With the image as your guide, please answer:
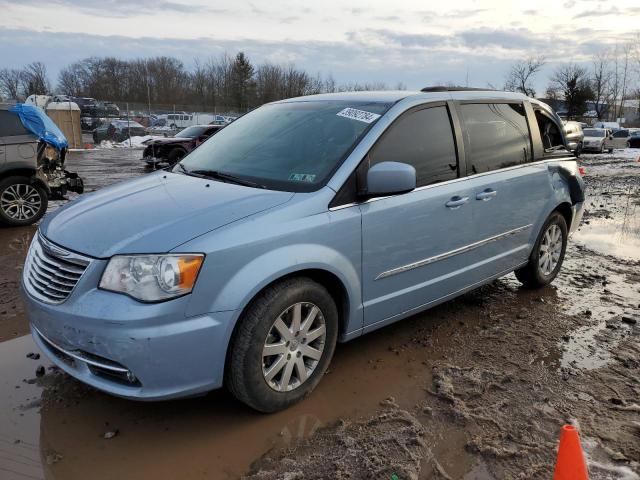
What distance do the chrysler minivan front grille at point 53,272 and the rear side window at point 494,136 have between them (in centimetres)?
282

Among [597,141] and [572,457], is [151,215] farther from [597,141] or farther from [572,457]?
[597,141]

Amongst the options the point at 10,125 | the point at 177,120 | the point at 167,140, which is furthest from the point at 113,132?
the point at 10,125

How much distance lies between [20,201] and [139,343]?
6919 mm

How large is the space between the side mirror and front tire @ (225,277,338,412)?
0.69 metres

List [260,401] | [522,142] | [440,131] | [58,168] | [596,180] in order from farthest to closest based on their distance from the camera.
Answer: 1. [596,180]
2. [58,168]
3. [522,142]
4. [440,131]
5. [260,401]

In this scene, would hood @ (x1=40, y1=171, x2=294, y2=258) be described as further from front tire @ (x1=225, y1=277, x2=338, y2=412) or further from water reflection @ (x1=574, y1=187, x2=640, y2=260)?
water reflection @ (x1=574, y1=187, x2=640, y2=260)

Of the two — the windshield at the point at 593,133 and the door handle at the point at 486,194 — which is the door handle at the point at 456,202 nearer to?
the door handle at the point at 486,194

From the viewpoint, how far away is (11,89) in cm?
5734

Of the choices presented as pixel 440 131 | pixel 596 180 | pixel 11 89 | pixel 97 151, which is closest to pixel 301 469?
pixel 440 131

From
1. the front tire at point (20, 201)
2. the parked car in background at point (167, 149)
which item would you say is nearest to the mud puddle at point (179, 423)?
the front tire at point (20, 201)

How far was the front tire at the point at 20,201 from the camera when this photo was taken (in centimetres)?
796

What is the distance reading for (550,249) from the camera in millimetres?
5137

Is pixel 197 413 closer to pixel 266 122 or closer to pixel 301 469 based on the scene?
pixel 301 469

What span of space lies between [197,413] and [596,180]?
15.4m
